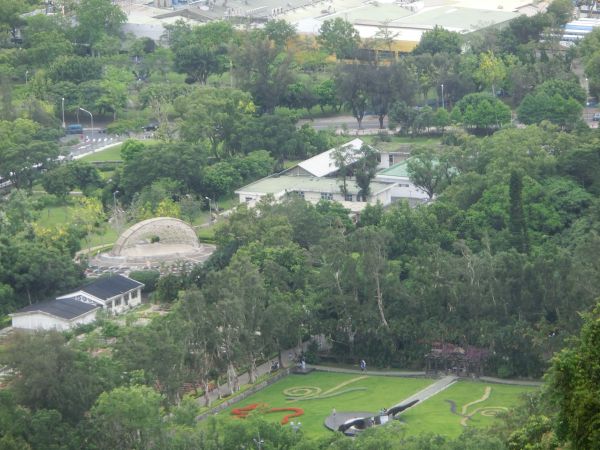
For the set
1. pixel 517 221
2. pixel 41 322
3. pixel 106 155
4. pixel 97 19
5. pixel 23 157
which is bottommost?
pixel 41 322

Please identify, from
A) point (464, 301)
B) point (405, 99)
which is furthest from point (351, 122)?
point (464, 301)

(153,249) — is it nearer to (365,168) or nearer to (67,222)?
(67,222)

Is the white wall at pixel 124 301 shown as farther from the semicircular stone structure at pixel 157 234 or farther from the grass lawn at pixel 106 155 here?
the grass lawn at pixel 106 155

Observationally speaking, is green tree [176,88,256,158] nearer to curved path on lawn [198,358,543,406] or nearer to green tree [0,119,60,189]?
green tree [0,119,60,189]

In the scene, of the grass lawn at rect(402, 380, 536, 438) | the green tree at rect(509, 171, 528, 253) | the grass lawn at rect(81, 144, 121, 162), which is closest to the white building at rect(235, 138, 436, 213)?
the grass lawn at rect(81, 144, 121, 162)

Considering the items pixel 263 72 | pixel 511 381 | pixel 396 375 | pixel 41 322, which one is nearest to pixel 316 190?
pixel 263 72

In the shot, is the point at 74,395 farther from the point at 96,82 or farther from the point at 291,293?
the point at 96,82

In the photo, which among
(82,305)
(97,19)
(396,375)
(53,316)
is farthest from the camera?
(97,19)

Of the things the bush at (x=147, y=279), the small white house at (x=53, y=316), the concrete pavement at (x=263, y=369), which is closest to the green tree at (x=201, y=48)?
the bush at (x=147, y=279)
